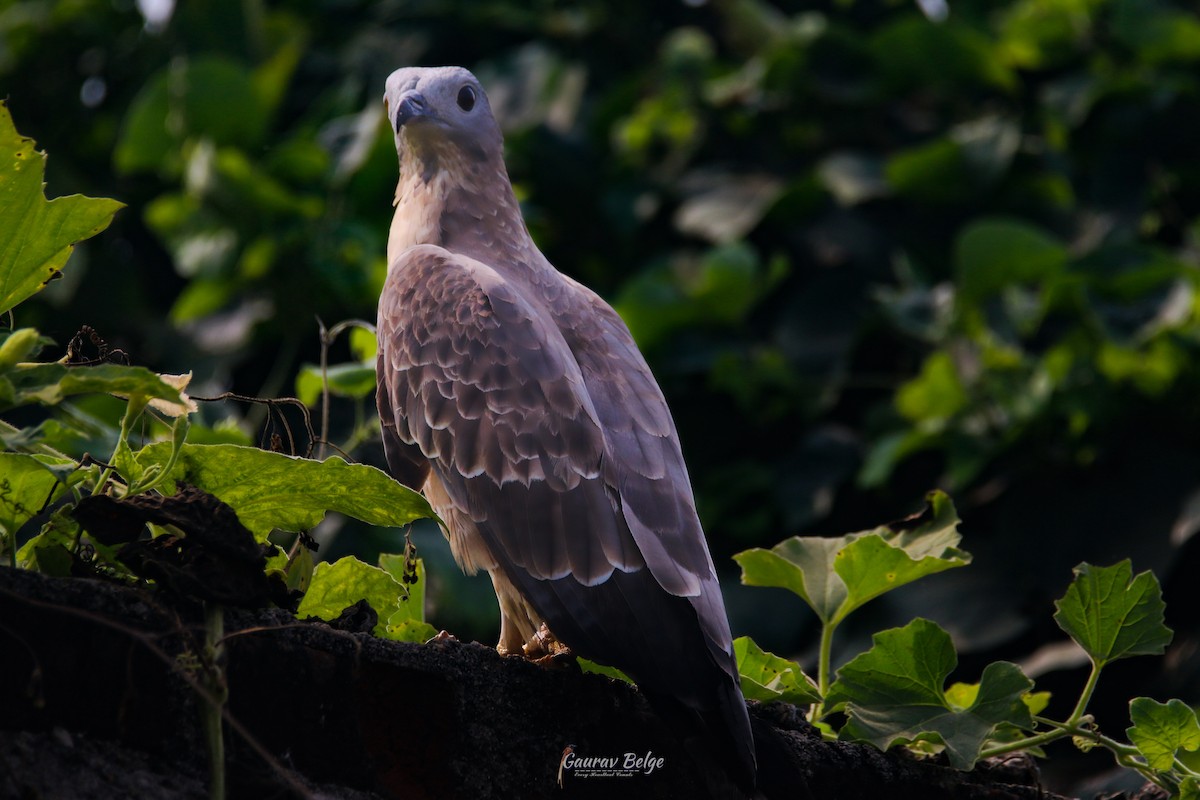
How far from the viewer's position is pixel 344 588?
220cm

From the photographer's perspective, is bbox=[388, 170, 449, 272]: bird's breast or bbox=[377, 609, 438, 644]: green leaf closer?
bbox=[377, 609, 438, 644]: green leaf

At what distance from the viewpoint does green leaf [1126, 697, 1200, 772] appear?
2332 millimetres

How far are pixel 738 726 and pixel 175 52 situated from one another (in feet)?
19.5

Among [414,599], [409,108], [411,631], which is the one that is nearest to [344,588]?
[411,631]

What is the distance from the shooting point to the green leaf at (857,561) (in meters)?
2.46

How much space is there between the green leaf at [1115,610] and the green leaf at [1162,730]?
3.7 inches

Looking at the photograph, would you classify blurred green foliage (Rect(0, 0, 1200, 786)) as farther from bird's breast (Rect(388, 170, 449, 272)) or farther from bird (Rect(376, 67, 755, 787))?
bird (Rect(376, 67, 755, 787))

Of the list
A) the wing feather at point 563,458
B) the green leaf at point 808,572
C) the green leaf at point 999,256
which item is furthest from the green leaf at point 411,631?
the green leaf at point 999,256

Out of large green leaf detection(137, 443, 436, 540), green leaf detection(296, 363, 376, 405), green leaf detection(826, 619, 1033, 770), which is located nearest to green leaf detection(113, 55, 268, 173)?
green leaf detection(296, 363, 376, 405)

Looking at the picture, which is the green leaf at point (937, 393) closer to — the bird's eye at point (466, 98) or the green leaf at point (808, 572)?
the bird's eye at point (466, 98)

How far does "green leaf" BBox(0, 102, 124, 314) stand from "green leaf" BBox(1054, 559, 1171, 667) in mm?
1702

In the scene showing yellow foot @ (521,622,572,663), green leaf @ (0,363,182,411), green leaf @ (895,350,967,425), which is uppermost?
green leaf @ (0,363,182,411)

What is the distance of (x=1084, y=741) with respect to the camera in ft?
8.12

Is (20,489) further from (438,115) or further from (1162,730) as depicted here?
(438,115)
